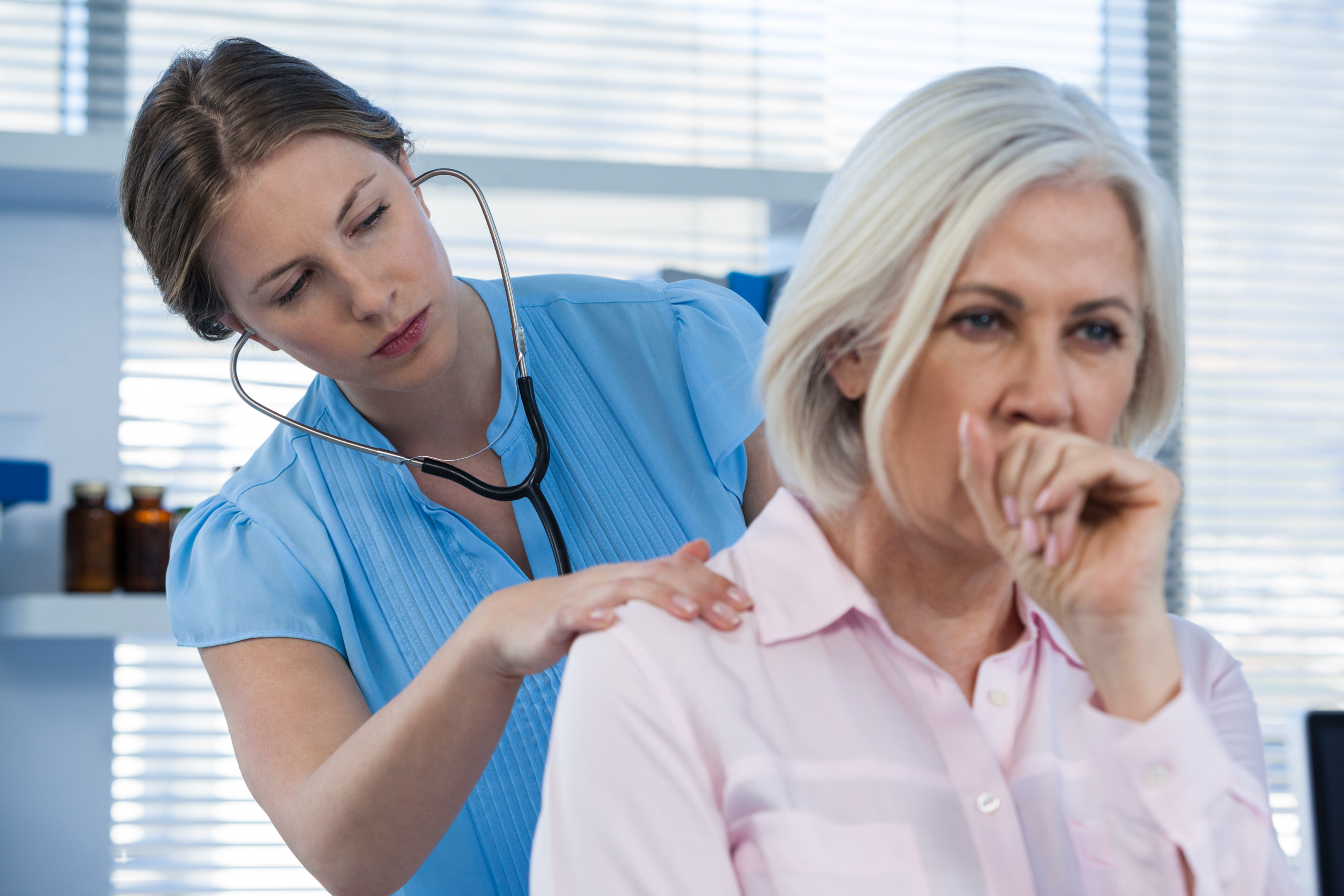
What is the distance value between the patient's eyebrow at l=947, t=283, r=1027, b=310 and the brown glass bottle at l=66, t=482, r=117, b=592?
5.18 feet

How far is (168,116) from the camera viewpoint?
1.13 m

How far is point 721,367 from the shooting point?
1.31m

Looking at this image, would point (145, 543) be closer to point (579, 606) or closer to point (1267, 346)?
point (579, 606)

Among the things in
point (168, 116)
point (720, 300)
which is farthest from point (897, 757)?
point (168, 116)

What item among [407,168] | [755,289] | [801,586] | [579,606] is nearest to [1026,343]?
[801,586]

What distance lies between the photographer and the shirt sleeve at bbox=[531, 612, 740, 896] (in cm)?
78

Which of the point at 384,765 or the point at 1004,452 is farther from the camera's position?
the point at 384,765

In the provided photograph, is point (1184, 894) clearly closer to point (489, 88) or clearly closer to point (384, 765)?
point (384, 765)

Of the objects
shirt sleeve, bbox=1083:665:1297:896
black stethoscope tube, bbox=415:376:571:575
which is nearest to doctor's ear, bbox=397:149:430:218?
black stethoscope tube, bbox=415:376:571:575

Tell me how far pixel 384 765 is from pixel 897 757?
0.42m

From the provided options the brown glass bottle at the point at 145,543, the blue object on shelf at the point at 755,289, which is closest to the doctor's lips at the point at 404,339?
the blue object on shelf at the point at 755,289

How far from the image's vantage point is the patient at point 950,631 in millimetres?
789

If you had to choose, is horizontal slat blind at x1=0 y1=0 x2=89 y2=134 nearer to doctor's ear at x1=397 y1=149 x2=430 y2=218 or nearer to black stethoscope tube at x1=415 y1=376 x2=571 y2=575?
doctor's ear at x1=397 y1=149 x2=430 y2=218

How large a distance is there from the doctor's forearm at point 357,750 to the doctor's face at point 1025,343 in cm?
37
